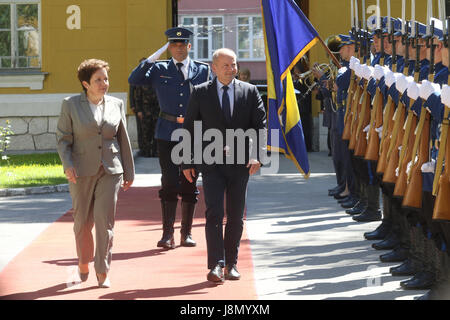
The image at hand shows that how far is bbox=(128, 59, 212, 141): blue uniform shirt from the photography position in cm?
1015

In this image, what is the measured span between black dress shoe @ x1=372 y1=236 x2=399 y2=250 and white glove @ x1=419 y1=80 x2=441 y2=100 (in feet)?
8.10

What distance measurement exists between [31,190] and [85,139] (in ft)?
24.8

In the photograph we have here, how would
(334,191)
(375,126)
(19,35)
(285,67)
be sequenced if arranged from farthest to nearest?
(19,35) < (334,191) < (285,67) < (375,126)

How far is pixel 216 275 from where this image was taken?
8.16m

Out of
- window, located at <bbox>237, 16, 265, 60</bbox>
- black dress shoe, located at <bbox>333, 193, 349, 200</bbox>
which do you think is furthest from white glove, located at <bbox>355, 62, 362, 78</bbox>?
window, located at <bbox>237, 16, 265, 60</bbox>

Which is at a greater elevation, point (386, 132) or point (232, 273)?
point (386, 132)

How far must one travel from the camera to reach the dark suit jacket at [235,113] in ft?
27.7

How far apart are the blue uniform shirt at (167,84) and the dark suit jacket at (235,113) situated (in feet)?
5.15

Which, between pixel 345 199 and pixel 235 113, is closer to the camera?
pixel 235 113

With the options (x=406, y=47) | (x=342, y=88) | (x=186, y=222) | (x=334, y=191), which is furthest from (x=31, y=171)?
(x=406, y=47)

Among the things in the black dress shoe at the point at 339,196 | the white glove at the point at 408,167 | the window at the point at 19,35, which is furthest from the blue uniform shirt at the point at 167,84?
the window at the point at 19,35

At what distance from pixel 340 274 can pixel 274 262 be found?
850 mm

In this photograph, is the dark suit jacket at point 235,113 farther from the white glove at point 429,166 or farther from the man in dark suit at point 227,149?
the white glove at point 429,166

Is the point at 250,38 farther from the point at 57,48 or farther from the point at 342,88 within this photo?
the point at 342,88
